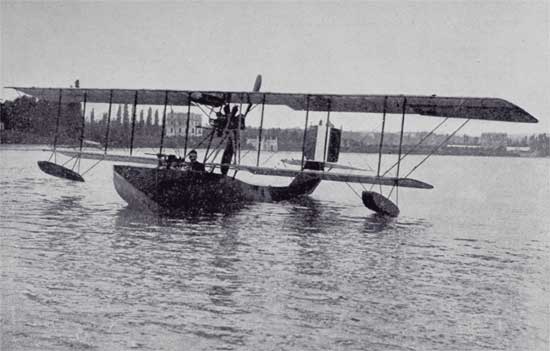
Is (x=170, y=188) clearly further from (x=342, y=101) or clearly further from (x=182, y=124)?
(x=182, y=124)

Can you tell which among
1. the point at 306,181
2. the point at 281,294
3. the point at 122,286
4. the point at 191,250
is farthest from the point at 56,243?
the point at 306,181

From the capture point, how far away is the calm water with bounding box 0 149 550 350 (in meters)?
4.86

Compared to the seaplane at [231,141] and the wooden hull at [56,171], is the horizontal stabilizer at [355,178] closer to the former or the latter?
the seaplane at [231,141]

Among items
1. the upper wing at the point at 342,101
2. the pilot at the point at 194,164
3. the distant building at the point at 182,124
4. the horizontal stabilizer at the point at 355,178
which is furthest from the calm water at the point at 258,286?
the distant building at the point at 182,124

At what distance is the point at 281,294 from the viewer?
20.6 ft

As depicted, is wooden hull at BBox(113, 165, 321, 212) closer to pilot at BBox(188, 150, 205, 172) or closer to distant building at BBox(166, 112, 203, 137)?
pilot at BBox(188, 150, 205, 172)

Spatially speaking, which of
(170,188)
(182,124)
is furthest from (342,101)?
(182,124)

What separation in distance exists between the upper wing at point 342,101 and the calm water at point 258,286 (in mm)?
3136

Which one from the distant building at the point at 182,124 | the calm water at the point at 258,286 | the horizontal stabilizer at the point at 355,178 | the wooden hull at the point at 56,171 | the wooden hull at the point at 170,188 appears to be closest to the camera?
the calm water at the point at 258,286

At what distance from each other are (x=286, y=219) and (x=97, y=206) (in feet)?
16.2

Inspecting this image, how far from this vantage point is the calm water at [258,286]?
486 centimetres

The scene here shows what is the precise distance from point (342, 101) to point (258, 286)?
408 inches

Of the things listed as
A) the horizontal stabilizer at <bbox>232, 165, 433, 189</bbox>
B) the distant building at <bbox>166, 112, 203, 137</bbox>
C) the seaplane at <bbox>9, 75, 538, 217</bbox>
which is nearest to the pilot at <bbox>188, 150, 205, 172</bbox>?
the seaplane at <bbox>9, 75, 538, 217</bbox>

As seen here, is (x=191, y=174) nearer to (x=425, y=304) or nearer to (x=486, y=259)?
(x=486, y=259)
